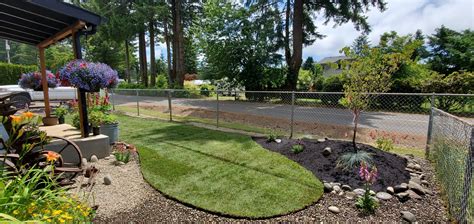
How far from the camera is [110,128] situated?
19.1 feet

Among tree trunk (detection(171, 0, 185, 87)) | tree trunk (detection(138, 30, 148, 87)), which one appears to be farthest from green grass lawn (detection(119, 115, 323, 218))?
tree trunk (detection(138, 30, 148, 87))

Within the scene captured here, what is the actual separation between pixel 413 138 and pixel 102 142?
7428mm

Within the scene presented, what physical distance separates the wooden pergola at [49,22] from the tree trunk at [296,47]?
42.1 feet

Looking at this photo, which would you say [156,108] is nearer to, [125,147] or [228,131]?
[228,131]

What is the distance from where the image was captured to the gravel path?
2979mm

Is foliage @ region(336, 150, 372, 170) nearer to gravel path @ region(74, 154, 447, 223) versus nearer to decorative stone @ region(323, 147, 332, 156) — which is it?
decorative stone @ region(323, 147, 332, 156)

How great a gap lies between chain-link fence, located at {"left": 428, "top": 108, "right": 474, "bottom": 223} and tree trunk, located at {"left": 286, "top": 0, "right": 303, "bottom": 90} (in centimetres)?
1274

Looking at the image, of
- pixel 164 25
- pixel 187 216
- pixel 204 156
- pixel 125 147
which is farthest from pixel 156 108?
pixel 164 25

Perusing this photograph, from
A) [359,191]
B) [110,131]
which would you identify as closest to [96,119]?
[110,131]

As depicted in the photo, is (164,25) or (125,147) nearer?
(125,147)

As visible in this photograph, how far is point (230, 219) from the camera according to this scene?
9.79 ft

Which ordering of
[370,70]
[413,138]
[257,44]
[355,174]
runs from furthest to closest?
[257,44]
[413,138]
[370,70]
[355,174]

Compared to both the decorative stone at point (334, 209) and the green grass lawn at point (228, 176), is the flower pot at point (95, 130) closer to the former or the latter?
the green grass lawn at point (228, 176)

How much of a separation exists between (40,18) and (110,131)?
2476 millimetres
